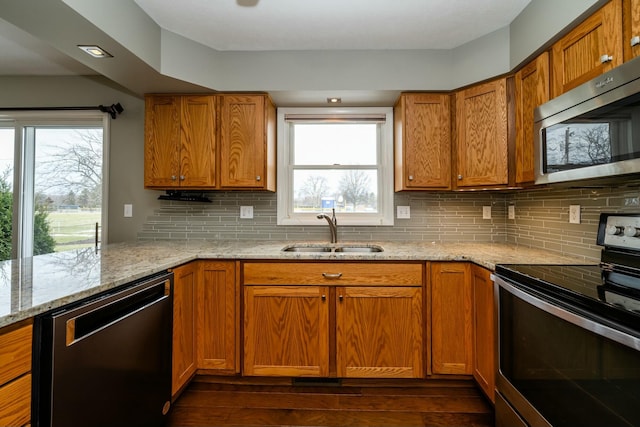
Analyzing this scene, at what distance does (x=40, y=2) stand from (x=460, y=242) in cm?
296

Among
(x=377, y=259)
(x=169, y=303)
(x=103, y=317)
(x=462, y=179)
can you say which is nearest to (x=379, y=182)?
(x=462, y=179)

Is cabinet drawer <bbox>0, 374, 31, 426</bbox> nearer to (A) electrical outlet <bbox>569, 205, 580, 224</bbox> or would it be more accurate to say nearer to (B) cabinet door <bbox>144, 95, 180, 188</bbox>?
(B) cabinet door <bbox>144, 95, 180, 188</bbox>

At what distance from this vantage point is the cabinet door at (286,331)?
1.91m

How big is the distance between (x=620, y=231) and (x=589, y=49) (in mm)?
883

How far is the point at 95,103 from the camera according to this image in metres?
2.62

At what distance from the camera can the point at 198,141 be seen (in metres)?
2.31

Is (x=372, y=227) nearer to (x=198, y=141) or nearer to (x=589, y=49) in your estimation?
(x=198, y=141)

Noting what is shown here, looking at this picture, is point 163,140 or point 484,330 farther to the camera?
point 163,140

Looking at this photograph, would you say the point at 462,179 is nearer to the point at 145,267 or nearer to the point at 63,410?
the point at 145,267

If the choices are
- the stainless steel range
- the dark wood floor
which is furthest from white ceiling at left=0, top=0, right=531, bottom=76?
the dark wood floor

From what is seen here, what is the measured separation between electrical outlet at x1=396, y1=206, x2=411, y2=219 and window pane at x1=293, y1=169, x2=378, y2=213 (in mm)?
202

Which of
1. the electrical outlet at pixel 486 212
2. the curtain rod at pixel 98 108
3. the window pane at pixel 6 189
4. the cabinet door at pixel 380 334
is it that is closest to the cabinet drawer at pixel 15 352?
the cabinet door at pixel 380 334

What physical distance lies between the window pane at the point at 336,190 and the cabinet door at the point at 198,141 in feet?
2.49

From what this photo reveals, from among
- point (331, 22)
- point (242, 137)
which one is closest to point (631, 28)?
point (331, 22)
